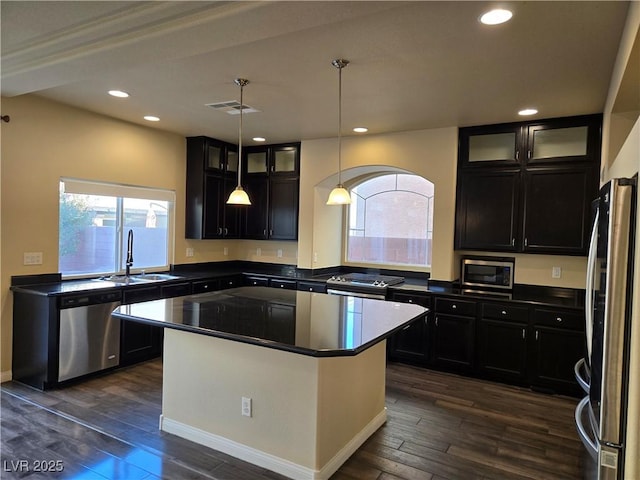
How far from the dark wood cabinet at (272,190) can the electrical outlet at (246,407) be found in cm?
319

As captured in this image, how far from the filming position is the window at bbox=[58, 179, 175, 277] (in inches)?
170

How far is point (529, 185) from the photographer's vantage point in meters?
4.24

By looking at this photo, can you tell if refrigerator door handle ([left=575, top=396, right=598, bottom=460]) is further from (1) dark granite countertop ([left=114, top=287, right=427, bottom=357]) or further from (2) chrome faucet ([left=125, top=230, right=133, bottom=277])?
(2) chrome faucet ([left=125, top=230, right=133, bottom=277])

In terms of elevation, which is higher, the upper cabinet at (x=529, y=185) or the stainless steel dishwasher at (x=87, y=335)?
the upper cabinet at (x=529, y=185)

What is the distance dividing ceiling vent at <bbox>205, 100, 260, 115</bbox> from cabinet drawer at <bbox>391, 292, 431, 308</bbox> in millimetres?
2424

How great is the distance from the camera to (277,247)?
20.5ft

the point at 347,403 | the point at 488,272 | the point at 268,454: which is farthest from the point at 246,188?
the point at 268,454

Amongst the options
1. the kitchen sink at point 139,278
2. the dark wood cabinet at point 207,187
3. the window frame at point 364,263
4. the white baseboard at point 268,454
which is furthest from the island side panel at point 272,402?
the dark wood cabinet at point 207,187

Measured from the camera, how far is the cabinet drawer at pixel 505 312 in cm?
400

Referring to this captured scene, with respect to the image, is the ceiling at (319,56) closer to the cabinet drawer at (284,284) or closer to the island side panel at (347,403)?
the island side panel at (347,403)

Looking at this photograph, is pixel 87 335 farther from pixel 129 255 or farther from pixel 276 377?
pixel 276 377

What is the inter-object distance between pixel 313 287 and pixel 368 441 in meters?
2.36

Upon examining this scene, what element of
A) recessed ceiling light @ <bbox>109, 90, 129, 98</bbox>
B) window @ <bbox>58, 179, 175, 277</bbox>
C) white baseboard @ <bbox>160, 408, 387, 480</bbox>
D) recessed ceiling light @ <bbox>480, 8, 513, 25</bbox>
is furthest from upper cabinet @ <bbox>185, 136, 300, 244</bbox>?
recessed ceiling light @ <bbox>480, 8, 513, 25</bbox>

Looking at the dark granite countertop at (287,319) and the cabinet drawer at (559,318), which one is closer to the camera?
the dark granite countertop at (287,319)
